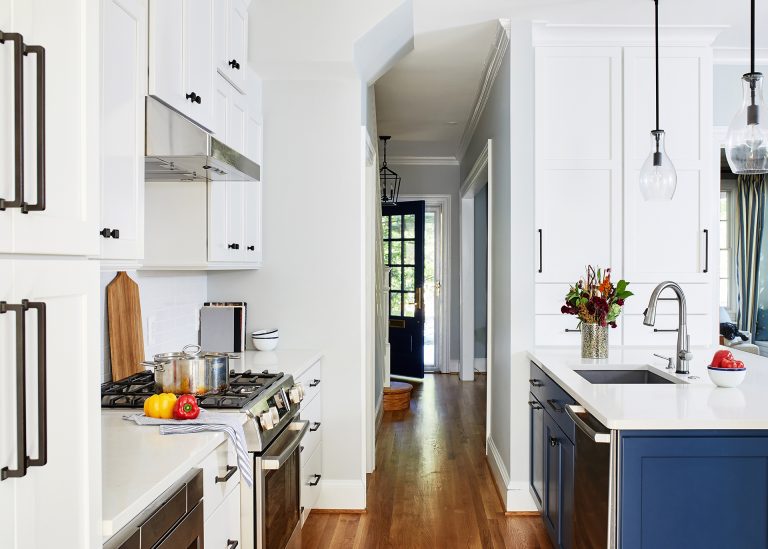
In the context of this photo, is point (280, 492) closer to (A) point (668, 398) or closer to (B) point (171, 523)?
(B) point (171, 523)

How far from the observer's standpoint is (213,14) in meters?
2.60

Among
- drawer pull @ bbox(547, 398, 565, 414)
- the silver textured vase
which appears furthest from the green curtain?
drawer pull @ bbox(547, 398, 565, 414)

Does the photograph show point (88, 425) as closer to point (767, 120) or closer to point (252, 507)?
point (252, 507)

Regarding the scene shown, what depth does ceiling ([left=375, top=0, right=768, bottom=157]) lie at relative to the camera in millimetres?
3307

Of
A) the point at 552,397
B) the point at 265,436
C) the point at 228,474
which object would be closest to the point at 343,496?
the point at 552,397

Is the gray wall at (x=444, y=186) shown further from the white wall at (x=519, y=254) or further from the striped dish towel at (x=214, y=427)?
the striped dish towel at (x=214, y=427)

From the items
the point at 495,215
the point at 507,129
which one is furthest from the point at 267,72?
the point at 495,215

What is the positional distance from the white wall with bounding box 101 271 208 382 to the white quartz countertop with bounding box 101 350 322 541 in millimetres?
733

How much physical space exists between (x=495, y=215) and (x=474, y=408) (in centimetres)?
258

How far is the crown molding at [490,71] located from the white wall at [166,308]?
6.85ft

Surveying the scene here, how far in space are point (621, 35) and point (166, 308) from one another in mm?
2797

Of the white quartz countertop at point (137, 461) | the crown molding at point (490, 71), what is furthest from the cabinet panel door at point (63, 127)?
the crown molding at point (490, 71)

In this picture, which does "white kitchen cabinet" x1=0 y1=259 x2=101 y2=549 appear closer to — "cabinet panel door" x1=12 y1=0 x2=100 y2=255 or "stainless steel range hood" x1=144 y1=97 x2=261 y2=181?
"cabinet panel door" x1=12 y1=0 x2=100 y2=255

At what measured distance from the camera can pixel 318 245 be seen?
3508 mm
